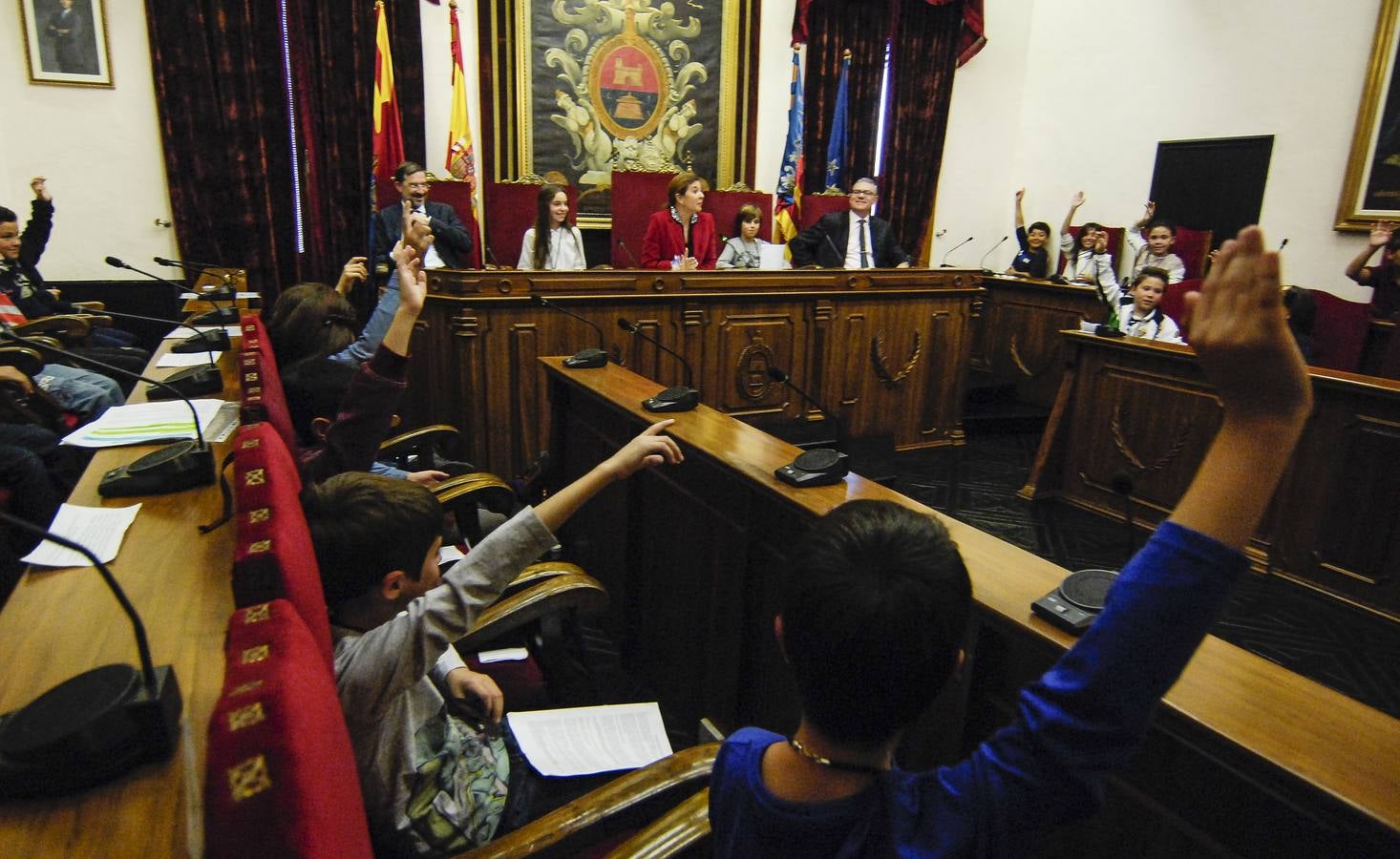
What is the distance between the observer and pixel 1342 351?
187 inches

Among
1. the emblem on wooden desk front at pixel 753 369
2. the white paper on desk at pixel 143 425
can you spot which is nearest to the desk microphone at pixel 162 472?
the white paper on desk at pixel 143 425

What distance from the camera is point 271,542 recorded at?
33.9 inches

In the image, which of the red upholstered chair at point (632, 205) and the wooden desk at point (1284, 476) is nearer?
the wooden desk at point (1284, 476)

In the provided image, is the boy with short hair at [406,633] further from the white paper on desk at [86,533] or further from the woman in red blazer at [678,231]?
the woman in red blazer at [678,231]

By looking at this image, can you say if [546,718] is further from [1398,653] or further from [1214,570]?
[1398,653]

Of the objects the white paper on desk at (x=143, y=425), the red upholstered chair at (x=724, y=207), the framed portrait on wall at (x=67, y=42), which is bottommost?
the white paper on desk at (x=143, y=425)

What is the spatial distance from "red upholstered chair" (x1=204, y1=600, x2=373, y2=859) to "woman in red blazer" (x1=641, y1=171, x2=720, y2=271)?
4432 millimetres

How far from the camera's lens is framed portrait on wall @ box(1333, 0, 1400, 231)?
497 centimetres

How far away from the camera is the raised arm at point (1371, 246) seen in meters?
4.77

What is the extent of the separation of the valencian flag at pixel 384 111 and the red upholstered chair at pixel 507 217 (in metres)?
0.65

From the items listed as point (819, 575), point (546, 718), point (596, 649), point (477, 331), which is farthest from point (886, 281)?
point (819, 575)

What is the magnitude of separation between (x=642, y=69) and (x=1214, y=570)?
A: 262 inches

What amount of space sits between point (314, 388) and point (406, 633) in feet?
4.47

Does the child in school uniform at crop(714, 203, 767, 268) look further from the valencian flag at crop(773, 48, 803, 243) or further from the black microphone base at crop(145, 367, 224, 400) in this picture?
the black microphone base at crop(145, 367, 224, 400)
